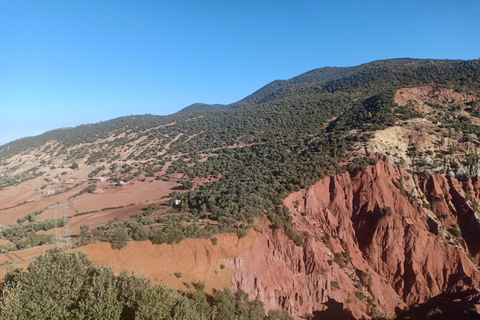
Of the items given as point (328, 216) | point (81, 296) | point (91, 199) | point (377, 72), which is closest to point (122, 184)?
point (91, 199)

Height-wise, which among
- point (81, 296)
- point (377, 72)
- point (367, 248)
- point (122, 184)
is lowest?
point (367, 248)

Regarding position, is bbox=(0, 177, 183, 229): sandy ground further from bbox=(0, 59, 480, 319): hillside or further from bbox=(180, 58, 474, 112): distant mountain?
bbox=(180, 58, 474, 112): distant mountain

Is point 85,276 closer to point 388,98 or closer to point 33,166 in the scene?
point 388,98

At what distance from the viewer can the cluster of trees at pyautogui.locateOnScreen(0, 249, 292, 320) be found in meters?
11.5

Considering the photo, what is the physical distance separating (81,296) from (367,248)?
25.6m

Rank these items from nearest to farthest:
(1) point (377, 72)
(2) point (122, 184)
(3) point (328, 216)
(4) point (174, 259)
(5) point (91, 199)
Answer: (4) point (174, 259) → (3) point (328, 216) → (5) point (91, 199) → (2) point (122, 184) → (1) point (377, 72)

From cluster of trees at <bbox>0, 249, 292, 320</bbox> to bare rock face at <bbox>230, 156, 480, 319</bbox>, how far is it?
306 inches

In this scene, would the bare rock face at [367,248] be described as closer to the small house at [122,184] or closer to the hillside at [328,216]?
the hillside at [328,216]

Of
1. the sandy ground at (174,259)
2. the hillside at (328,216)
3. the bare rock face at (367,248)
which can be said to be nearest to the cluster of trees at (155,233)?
the hillside at (328,216)

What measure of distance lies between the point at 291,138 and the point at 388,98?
21.5m

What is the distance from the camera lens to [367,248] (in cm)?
2656

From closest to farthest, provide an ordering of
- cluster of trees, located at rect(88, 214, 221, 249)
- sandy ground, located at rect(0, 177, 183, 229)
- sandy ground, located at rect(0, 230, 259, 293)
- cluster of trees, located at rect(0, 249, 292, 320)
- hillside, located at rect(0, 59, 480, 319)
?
cluster of trees, located at rect(0, 249, 292, 320), sandy ground, located at rect(0, 230, 259, 293), cluster of trees, located at rect(88, 214, 221, 249), hillside, located at rect(0, 59, 480, 319), sandy ground, located at rect(0, 177, 183, 229)

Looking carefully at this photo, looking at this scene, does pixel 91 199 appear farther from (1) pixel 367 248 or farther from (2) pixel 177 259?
(1) pixel 367 248

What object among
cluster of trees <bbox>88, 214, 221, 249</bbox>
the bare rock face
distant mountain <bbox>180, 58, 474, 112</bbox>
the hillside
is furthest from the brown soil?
distant mountain <bbox>180, 58, 474, 112</bbox>
